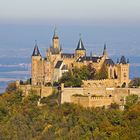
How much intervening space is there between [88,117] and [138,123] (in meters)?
3.45

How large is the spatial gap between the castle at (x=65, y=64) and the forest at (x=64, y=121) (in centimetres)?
252

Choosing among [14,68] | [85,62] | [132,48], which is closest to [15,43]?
[132,48]

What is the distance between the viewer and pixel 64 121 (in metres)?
50.5

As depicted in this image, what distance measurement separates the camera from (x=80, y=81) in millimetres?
54719

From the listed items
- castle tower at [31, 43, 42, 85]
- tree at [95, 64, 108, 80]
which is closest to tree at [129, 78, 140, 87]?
tree at [95, 64, 108, 80]

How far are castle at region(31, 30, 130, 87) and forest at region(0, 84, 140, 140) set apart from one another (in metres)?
2.52

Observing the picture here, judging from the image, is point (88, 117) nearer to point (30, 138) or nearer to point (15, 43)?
point (30, 138)

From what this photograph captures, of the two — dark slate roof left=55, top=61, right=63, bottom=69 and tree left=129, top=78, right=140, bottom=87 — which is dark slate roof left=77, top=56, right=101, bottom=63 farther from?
tree left=129, top=78, right=140, bottom=87

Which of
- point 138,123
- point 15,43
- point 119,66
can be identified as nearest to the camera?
point 138,123

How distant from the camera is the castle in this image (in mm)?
54969

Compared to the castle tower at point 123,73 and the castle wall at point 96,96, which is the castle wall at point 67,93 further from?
the castle tower at point 123,73

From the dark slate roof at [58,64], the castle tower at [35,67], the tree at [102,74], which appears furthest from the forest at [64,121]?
the tree at [102,74]

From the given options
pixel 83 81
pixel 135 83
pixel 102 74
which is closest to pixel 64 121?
pixel 83 81

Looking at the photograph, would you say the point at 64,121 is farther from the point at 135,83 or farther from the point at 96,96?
the point at 135,83
